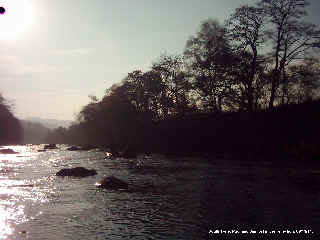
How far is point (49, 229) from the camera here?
40.0 ft

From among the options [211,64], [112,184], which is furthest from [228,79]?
[112,184]

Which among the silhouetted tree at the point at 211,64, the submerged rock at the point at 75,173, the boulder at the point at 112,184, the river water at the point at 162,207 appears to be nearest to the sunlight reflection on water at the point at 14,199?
the river water at the point at 162,207

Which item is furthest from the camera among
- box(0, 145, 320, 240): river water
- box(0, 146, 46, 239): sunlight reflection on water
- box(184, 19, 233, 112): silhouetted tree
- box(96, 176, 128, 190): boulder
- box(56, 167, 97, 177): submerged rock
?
box(184, 19, 233, 112): silhouetted tree

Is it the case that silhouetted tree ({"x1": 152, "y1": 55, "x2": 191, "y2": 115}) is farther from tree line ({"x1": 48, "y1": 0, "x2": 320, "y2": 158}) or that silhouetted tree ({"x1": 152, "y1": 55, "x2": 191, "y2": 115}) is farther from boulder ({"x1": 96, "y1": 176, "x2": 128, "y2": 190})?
boulder ({"x1": 96, "y1": 176, "x2": 128, "y2": 190})

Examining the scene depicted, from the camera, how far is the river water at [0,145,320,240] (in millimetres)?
11875

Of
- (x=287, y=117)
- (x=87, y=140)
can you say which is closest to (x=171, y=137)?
(x=287, y=117)

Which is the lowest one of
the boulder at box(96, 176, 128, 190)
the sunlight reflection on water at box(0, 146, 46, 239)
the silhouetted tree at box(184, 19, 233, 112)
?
the sunlight reflection on water at box(0, 146, 46, 239)

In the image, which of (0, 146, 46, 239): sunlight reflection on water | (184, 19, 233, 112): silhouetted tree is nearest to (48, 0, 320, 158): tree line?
(184, 19, 233, 112): silhouetted tree

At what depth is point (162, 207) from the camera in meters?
15.6

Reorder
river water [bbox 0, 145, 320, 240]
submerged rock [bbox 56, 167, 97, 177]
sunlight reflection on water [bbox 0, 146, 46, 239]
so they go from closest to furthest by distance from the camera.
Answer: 1. river water [bbox 0, 145, 320, 240]
2. sunlight reflection on water [bbox 0, 146, 46, 239]
3. submerged rock [bbox 56, 167, 97, 177]

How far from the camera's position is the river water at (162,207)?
1188 centimetres

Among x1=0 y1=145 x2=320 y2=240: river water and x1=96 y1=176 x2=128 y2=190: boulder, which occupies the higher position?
x1=96 y1=176 x2=128 y2=190: boulder

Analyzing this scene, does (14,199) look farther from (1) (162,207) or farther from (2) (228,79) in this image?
(2) (228,79)

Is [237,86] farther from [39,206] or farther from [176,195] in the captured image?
[39,206]
